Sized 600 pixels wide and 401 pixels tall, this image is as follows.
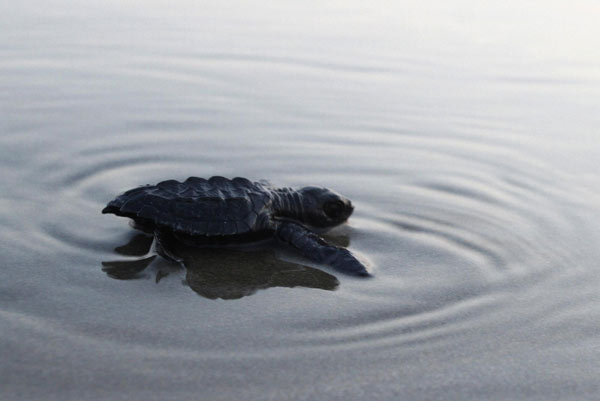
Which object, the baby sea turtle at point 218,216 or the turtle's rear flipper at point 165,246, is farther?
the baby sea turtle at point 218,216

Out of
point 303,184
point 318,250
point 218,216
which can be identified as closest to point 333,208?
point 318,250

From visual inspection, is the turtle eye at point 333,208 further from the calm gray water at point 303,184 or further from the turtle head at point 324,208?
the calm gray water at point 303,184

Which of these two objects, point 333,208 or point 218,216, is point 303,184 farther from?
point 218,216

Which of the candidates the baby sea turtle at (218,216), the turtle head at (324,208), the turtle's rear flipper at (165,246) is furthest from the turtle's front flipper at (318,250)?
the turtle's rear flipper at (165,246)

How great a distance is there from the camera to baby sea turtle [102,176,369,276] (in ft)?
15.2

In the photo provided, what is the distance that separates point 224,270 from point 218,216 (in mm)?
369

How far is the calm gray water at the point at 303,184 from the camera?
3467 mm

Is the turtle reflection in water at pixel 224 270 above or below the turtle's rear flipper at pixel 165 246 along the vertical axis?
below

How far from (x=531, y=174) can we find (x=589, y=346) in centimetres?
276

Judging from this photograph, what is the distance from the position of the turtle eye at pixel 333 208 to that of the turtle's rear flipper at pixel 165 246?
110 cm

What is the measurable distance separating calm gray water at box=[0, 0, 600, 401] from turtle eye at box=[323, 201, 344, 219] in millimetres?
129

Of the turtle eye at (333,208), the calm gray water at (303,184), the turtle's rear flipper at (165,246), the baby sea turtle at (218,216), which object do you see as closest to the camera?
the calm gray water at (303,184)

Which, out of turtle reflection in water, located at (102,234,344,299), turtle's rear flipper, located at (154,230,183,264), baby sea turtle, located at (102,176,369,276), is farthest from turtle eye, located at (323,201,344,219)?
turtle's rear flipper, located at (154,230,183,264)

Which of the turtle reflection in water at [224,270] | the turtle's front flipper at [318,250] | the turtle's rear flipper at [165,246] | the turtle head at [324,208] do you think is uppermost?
the turtle head at [324,208]
